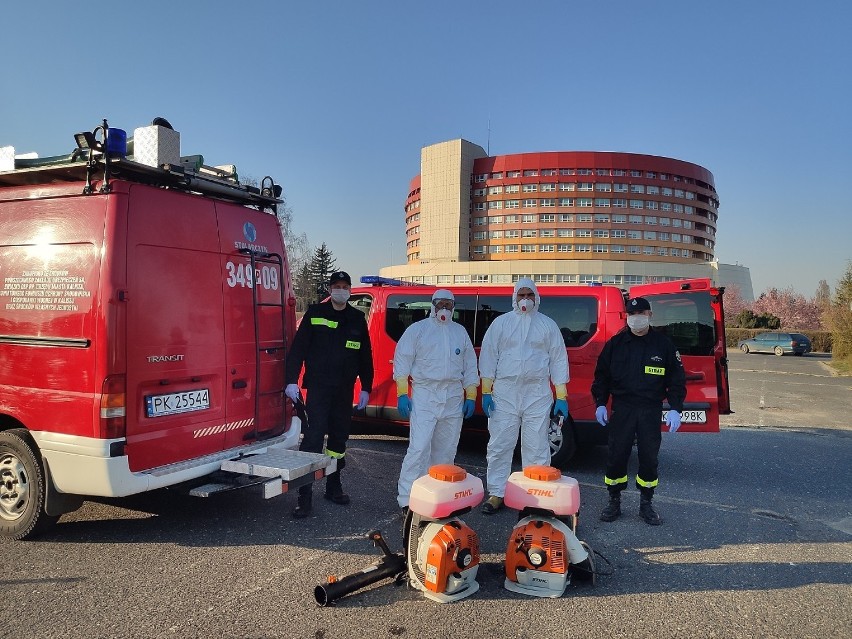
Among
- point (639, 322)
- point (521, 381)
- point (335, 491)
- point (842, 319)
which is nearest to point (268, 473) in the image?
Answer: point (335, 491)

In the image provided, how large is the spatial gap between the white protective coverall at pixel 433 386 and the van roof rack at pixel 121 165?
2.02 meters

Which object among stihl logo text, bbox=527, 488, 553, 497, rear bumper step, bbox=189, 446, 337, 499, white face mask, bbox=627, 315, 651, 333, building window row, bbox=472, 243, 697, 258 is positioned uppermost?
building window row, bbox=472, 243, 697, 258

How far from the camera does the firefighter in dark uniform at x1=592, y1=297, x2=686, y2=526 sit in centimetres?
482

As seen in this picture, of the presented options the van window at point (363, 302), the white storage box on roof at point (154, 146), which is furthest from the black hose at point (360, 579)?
the van window at point (363, 302)

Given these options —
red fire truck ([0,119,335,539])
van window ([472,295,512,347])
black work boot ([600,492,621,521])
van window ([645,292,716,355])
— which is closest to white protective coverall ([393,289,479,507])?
red fire truck ([0,119,335,539])

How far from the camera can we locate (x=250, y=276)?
4.73 m

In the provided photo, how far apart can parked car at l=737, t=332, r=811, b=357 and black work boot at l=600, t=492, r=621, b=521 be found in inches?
1230

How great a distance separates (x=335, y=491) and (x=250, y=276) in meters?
2.05

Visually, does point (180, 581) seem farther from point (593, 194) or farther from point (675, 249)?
point (675, 249)

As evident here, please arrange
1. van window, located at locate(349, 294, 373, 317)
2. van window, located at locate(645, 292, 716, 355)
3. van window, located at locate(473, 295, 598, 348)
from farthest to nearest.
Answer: van window, located at locate(349, 294, 373, 317) < van window, located at locate(473, 295, 598, 348) < van window, located at locate(645, 292, 716, 355)

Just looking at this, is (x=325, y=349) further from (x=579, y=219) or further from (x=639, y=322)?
(x=579, y=219)

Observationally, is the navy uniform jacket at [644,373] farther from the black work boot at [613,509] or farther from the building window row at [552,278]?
the building window row at [552,278]

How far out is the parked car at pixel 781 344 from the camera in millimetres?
31016

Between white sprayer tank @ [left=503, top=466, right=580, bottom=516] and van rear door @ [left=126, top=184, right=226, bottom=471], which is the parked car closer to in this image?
white sprayer tank @ [left=503, top=466, right=580, bottom=516]
